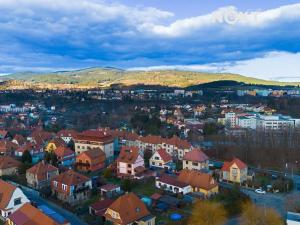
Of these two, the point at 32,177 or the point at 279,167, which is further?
the point at 279,167

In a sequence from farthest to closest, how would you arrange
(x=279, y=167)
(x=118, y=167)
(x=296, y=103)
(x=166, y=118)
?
(x=296, y=103)
(x=166, y=118)
(x=279, y=167)
(x=118, y=167)

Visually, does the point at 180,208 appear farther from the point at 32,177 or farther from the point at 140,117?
the point at 140,117

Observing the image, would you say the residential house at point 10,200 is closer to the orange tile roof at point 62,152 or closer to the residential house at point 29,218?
the residential house at point 29,218

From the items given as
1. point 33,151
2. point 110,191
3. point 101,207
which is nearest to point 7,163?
point 33,151

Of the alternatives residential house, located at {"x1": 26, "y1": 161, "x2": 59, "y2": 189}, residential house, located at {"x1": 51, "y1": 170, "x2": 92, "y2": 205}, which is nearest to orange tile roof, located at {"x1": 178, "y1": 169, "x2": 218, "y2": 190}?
residential house, located at {"x1": 51, "y1": 170, "x2": 92, "y2": 205}

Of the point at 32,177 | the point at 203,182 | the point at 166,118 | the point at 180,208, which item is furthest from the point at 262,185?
the point at 166,118

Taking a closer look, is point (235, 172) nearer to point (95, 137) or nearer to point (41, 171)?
point (95, 137)
